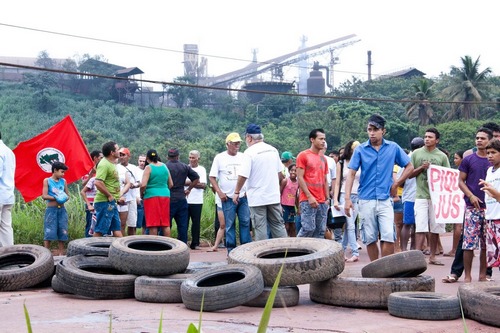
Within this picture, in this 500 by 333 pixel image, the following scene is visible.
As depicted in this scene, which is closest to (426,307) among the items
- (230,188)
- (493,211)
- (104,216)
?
(493,211)

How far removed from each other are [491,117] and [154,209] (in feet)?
195

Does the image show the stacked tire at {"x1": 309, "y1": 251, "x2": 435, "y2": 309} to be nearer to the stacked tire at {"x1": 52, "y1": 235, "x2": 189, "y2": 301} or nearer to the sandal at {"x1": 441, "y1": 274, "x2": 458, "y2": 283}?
the sandal at {"x1": 441, "y1": 274, "x2": 458, "y2": 283}

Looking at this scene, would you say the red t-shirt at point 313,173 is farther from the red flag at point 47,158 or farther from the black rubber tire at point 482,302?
the red flag at point 47,158

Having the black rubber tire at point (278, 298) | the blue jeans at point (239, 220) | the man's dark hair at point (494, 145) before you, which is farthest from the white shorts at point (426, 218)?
the black rubber tire at point (278, 298)

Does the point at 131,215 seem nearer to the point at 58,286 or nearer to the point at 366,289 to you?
the point at 58,286

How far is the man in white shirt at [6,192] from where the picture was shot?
33.1 ft

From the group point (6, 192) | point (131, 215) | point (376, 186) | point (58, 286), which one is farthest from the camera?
point (131, 215)

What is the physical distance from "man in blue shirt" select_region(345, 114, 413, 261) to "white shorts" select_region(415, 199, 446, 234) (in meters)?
2.08

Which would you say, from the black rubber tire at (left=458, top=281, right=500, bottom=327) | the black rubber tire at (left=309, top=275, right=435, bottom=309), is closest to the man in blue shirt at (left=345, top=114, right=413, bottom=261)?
the black rubber tire at (left=309, top=275, right=435, bottom=309)

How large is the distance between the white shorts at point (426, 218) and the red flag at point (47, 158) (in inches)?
244

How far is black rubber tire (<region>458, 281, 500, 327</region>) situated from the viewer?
651 centimetres

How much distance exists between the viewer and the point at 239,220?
38.0ft

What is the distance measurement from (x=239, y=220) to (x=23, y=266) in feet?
11.6

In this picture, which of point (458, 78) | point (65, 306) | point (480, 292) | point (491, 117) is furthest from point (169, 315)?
point (458, 78)
